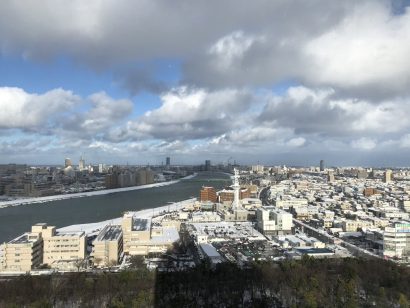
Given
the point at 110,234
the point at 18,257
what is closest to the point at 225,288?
the point at 110,234

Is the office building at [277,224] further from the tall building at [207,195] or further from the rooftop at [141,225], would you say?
the tall building at [207,195]

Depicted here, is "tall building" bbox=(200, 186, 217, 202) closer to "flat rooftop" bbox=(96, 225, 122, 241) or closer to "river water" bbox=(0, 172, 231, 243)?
"river water" bbox=(0, 172, 231, 243)

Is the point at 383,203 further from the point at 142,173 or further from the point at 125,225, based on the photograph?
the point at 142,173

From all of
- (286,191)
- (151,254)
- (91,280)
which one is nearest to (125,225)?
(151,254)

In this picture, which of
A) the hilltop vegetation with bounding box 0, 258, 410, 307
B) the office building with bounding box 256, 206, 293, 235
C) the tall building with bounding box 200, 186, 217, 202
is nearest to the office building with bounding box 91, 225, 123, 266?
the hilltop vegetation with bounding box 0, 258, 410, 307

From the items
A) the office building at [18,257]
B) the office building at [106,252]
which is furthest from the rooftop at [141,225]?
the office building at [18,257]
